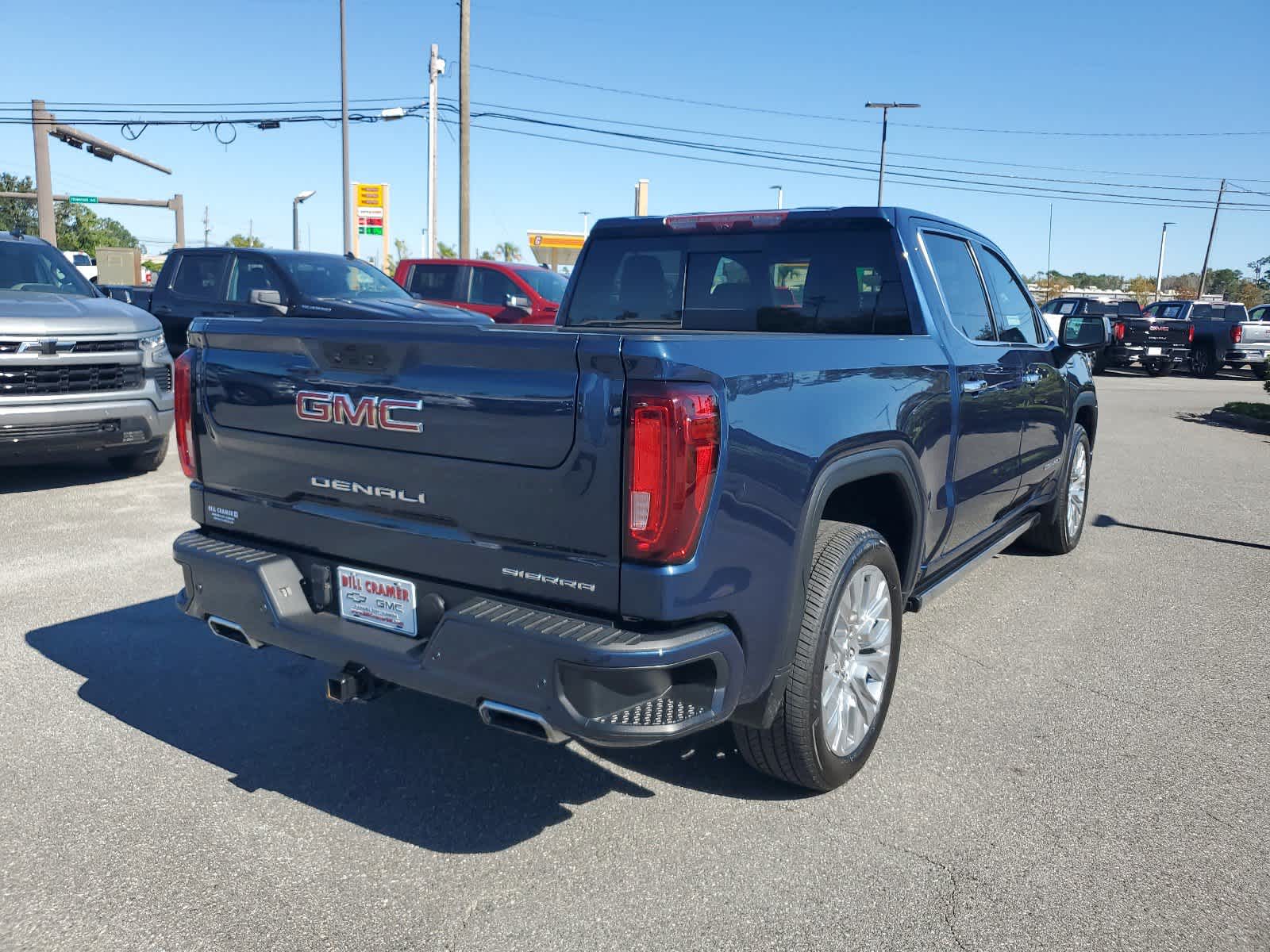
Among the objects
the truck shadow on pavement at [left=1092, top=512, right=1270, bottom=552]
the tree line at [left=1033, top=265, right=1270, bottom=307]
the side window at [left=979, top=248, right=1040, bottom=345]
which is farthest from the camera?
the tree line at [left=1033, top=265, right=1270, bottom=307]

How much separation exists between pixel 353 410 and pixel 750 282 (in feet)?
6.85

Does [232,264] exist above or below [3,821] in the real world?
above

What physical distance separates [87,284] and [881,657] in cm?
768

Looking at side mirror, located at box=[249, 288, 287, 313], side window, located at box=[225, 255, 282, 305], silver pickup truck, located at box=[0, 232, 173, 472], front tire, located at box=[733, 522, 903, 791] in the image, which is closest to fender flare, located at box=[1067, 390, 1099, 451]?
front tire, located at box=[733, 522, 903, 791]

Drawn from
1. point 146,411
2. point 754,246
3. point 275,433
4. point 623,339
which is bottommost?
point 146,411

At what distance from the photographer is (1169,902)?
274 centimetres

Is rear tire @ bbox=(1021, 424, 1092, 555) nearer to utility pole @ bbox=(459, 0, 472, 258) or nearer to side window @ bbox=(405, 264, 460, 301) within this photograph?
side window @ bbox=(405, 264, 460, 301)

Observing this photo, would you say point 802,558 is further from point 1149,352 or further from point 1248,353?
point 1248,353

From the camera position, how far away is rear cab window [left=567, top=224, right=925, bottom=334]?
4.11 m

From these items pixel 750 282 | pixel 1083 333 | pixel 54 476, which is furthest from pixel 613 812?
pixel 54 476

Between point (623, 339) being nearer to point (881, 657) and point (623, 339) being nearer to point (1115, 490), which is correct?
point (881, 657)

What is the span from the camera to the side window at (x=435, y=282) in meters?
14.6

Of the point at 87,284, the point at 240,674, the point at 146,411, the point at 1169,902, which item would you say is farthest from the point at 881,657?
the point at 87,284

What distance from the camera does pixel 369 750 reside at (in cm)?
357
